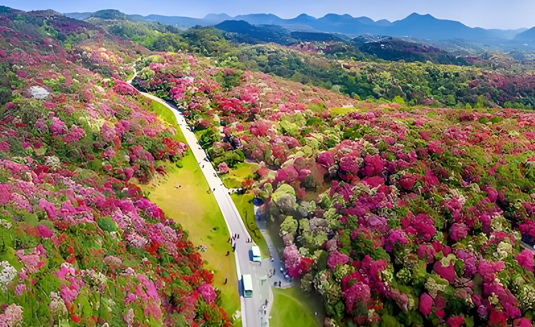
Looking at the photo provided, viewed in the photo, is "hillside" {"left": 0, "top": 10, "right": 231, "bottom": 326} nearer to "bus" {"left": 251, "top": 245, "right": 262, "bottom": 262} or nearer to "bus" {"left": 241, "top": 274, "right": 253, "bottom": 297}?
"bus" {"left": 241, "top": 274, "right": 253, "bottom": 297}

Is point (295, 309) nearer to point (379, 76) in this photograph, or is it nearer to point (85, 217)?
point (85, 217)

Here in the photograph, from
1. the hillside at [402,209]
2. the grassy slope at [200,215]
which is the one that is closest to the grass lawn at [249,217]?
the hillside at [402,209]

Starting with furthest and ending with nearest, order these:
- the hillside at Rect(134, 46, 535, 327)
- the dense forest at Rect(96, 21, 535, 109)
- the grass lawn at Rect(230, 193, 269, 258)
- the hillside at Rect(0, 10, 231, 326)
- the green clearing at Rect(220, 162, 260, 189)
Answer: the dense forest at Rect(96, 21, 535, 109) → the green clearing at Rect(220, 162, 260, 189) → the grass lawn at Rect(230, 193, 269, 258) → the hillside at Rect(134, 46, 535, 327) → the hillside at Rect(0, 10, 231, 326)

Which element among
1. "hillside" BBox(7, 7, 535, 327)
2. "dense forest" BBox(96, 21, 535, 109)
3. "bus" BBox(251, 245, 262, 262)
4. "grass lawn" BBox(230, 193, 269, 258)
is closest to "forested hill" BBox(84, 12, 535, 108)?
"dense forest" BBox(96, 21, 535, 109)

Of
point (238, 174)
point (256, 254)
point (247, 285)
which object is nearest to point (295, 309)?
point (247, 285)

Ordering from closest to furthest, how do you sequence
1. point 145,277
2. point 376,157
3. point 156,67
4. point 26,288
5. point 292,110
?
point 26,288 → point 145,277 → point 376,157 → point 292,110 → point 156,67

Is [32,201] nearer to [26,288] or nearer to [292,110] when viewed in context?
[26,288]

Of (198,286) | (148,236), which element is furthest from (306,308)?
(148,236)

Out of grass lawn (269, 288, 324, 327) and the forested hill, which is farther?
the forested hill
